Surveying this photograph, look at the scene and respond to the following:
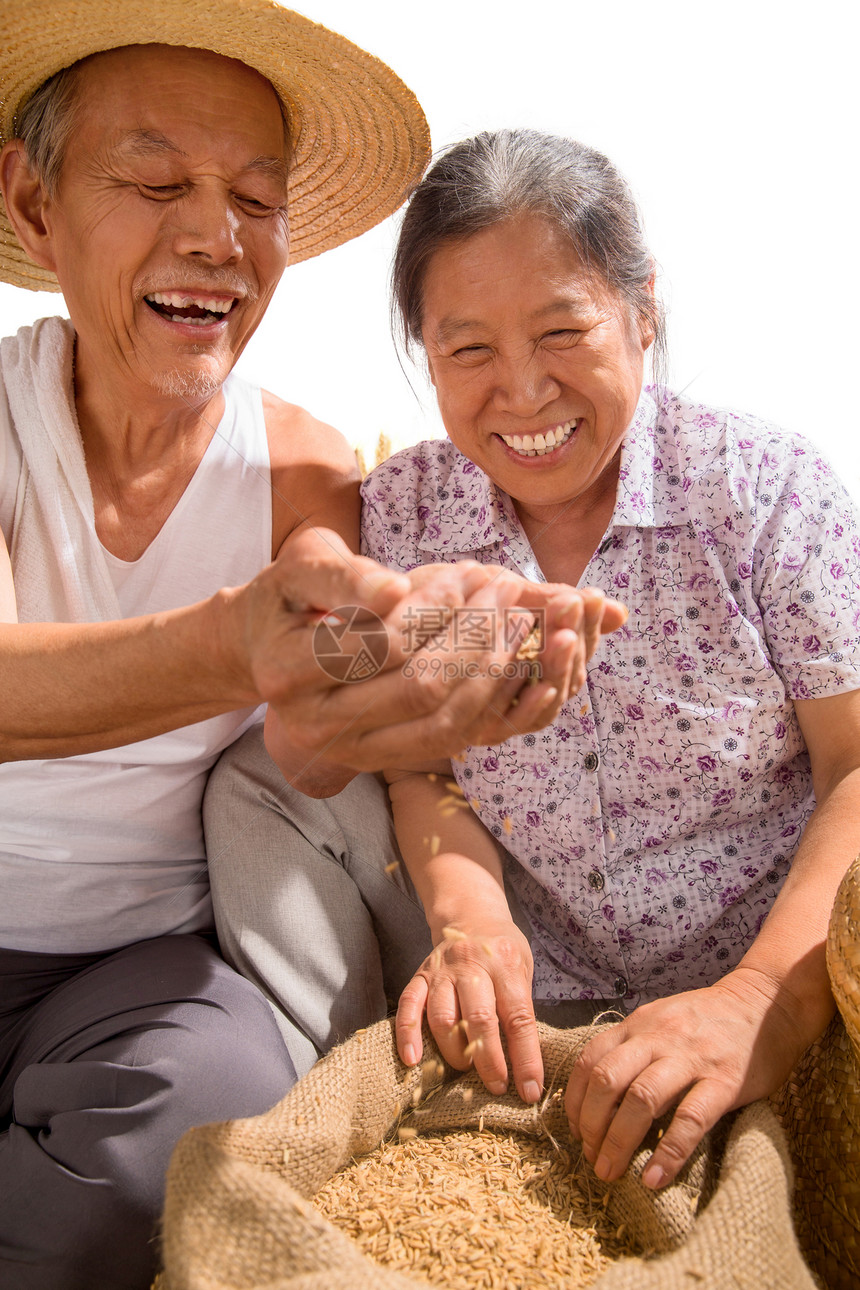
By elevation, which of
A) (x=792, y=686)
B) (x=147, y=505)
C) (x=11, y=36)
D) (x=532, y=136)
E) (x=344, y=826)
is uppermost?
(x=11, y=36)

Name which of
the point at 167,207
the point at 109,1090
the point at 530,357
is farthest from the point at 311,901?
the point at 167,207

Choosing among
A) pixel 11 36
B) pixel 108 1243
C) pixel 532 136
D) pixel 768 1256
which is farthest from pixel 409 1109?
pixel 11 36

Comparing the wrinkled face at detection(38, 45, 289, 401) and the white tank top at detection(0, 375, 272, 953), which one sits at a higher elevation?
the wrinkled face at detection(38, 45, 289, 401)

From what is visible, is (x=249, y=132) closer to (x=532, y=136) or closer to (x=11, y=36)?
(x=11, y=36)

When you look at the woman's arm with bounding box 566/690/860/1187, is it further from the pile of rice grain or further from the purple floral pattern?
the purple floral pattern

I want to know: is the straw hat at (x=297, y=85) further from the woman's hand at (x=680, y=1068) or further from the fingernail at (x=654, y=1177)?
the fingernail at (x=654, y=1177)

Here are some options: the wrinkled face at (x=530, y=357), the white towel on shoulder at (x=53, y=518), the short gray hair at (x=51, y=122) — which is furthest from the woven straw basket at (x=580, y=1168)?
the short gray hair at (x=51, y=122)

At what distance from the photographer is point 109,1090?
147 cm

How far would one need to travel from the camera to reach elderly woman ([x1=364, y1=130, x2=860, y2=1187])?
1552 mm

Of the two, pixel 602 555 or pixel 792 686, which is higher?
pixel 602 555

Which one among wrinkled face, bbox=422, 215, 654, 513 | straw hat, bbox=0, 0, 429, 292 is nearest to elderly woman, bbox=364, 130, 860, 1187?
wrinkled face, bbox=422, 215, 654, 513

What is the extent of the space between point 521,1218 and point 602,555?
1.09 meters

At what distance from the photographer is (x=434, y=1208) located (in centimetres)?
130

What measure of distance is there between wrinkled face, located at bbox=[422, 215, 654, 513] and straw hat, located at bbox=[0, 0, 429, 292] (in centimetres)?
44
